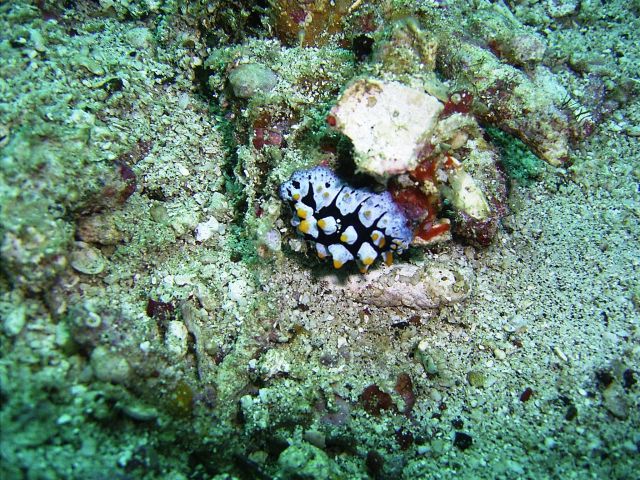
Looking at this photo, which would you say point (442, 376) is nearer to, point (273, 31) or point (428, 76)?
point (428, 76)

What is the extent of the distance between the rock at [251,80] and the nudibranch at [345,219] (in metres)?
1.13

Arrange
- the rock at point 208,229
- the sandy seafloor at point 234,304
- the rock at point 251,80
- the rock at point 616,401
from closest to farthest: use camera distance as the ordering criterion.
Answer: the sandy seafloor at point 234,304 < the rock at point 616,401 < the rock at point 251,80 < the rock at point 208,229

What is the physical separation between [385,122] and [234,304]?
92.3 inches

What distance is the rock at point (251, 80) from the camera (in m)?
3.96

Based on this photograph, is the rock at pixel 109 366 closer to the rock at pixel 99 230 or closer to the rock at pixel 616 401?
the rock at pixel 99 230

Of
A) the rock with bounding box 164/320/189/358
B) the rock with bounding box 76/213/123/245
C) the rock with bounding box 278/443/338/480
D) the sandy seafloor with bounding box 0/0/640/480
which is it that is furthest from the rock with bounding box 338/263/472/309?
the rock with bounding box 76/213/123/245

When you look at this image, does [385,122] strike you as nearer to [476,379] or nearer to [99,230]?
[476,379]

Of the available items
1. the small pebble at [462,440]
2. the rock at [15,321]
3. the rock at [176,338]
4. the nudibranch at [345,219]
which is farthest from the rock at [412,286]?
the rock at [15,321]

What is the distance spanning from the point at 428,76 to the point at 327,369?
9.62 ft

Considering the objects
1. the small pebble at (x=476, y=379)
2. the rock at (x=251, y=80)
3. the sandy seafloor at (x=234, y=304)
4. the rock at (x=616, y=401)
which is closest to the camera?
the sandy seafloor at (x=234, y=304)

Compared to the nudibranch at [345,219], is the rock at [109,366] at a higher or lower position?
lower

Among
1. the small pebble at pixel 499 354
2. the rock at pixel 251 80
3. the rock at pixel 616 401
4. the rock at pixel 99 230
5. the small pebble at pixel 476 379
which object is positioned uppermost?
the rock at pixel 251 80

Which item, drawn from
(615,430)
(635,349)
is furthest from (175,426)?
(635,349)

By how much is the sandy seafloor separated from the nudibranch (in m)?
0.33
